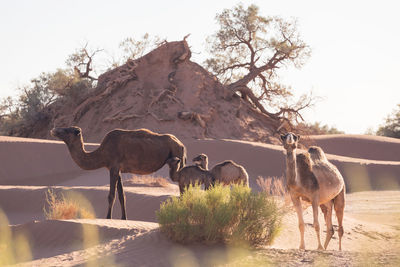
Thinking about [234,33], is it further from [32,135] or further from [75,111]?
[32,135]

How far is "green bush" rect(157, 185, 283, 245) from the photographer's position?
31.6 feet

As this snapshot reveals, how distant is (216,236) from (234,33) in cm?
4057

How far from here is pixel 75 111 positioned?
42625 millimetres

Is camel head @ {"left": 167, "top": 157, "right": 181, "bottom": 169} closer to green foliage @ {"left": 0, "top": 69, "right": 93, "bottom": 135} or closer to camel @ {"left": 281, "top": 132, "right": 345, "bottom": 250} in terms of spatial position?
camel @ {"left": 281, "top": 132, "right": 345, "bottom": 250}

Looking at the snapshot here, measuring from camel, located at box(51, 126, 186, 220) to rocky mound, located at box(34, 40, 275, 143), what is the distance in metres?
24.9

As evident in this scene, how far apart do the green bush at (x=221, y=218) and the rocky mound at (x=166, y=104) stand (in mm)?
27657

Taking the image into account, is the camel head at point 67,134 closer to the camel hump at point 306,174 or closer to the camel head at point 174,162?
the camel head at point 174,162

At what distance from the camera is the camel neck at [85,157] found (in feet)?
41.3

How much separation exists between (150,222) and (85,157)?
6.80 ft

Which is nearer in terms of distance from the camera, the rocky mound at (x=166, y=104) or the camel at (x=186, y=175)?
the camel at (x=186, y=175)

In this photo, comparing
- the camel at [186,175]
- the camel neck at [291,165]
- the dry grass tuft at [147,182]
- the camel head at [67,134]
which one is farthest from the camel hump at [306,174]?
the dry grass tuft at [147,182]

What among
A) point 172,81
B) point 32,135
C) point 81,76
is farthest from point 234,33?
point 32,135

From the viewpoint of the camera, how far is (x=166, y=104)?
39906 mm

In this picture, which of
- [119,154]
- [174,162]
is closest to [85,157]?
[119,154]
